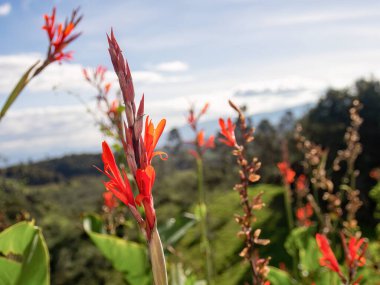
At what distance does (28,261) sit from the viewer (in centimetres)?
102

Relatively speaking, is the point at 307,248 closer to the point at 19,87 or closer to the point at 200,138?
the point at 200,138

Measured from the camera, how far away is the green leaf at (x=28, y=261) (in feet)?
3.34

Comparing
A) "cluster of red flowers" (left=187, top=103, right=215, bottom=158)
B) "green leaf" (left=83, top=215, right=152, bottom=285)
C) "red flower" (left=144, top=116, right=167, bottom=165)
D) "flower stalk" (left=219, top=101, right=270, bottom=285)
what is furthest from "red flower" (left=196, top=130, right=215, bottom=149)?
"red flower" (left=144, top=116, right=167, bottom=165)

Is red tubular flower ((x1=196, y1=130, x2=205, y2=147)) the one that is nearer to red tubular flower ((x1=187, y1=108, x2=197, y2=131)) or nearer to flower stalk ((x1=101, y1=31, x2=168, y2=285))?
red tubular flower ((x1=187, y1=108, x2=197, y2=131))

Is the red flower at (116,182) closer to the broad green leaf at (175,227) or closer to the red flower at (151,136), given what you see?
the red flower at (151,136)

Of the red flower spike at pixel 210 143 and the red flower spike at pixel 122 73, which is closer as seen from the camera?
the red flower spike at pixel 122 73

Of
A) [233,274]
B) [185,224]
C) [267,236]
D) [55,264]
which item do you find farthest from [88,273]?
[185,224]

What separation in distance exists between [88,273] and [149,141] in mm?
10428

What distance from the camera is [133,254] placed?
190 cm

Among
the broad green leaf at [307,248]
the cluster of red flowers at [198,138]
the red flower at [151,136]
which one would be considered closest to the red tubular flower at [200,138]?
the cluster of red flowers at [198,138]

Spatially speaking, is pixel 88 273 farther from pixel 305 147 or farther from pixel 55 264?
pixel 305 147

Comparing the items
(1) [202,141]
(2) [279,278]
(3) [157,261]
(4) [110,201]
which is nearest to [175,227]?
(4) [110,201]

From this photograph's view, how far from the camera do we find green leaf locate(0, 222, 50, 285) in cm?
102

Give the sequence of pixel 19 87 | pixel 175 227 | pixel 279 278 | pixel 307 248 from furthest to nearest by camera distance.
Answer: pixel 175 227, pixel 307 248, pixel 279 278, pixel 19 87
